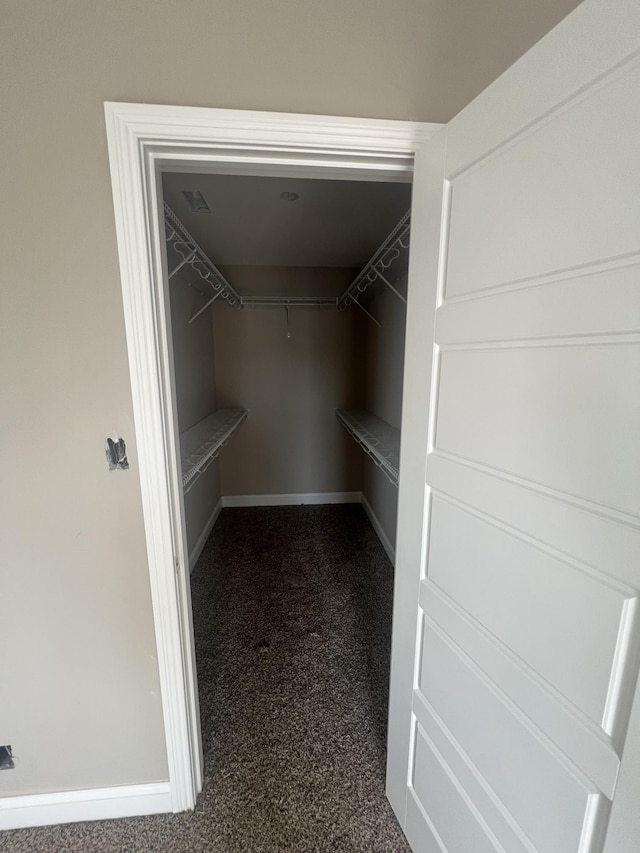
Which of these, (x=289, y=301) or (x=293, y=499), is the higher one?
(x=289, y=301)

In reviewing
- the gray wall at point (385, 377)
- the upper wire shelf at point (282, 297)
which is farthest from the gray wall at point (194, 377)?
the gray wall at point (385, 377)

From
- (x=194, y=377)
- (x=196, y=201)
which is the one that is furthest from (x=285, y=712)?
(x=196, y=201)

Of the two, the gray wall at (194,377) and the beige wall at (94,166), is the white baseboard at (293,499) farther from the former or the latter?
the beige wall at (94,166)

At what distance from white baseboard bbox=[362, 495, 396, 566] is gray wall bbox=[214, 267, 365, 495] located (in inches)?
11.6

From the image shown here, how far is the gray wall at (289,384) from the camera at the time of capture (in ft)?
11.6

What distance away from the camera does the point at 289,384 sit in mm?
3705

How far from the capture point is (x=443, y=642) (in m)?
0.96

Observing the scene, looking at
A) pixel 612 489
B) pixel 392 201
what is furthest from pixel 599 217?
pixel 392 201

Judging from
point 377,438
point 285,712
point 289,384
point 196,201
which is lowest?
point 285,712

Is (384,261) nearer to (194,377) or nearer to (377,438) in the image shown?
(377,438)

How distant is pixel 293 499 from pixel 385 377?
5.56ft

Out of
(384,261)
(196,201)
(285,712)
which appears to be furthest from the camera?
(384,261)

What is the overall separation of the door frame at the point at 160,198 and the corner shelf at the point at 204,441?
388 mm

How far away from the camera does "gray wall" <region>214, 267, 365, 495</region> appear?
3.53 m
